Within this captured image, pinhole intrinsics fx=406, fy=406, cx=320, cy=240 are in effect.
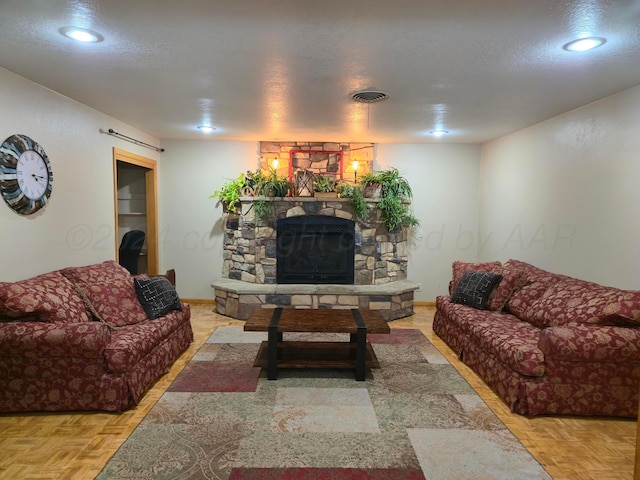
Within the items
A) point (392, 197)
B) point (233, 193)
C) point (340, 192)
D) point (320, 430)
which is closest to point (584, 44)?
point (320, 430)

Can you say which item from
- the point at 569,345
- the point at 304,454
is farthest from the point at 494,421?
the point at 304,454

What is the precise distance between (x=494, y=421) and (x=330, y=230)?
10.6 feet

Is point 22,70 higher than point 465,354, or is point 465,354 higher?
point 22,70

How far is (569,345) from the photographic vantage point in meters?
2.62

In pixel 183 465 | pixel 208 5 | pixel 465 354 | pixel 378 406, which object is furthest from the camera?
pixel 465 354

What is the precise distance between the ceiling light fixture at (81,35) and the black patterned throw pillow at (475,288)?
3.68 meters

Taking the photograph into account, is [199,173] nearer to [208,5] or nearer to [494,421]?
[208,5]

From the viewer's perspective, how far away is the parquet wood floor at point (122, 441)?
2115mm

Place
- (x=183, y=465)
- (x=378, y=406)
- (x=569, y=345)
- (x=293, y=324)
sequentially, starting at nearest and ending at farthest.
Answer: (x=183, y=465), (x=569, y=345), (x=378, y=406), (x=293, y=324)

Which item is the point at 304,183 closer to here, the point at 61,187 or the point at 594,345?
the point at 61,187

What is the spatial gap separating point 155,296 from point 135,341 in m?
0.82

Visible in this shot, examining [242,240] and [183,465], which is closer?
[183,465]

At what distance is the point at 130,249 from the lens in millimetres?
5066

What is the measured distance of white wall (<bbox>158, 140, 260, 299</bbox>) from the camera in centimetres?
565
